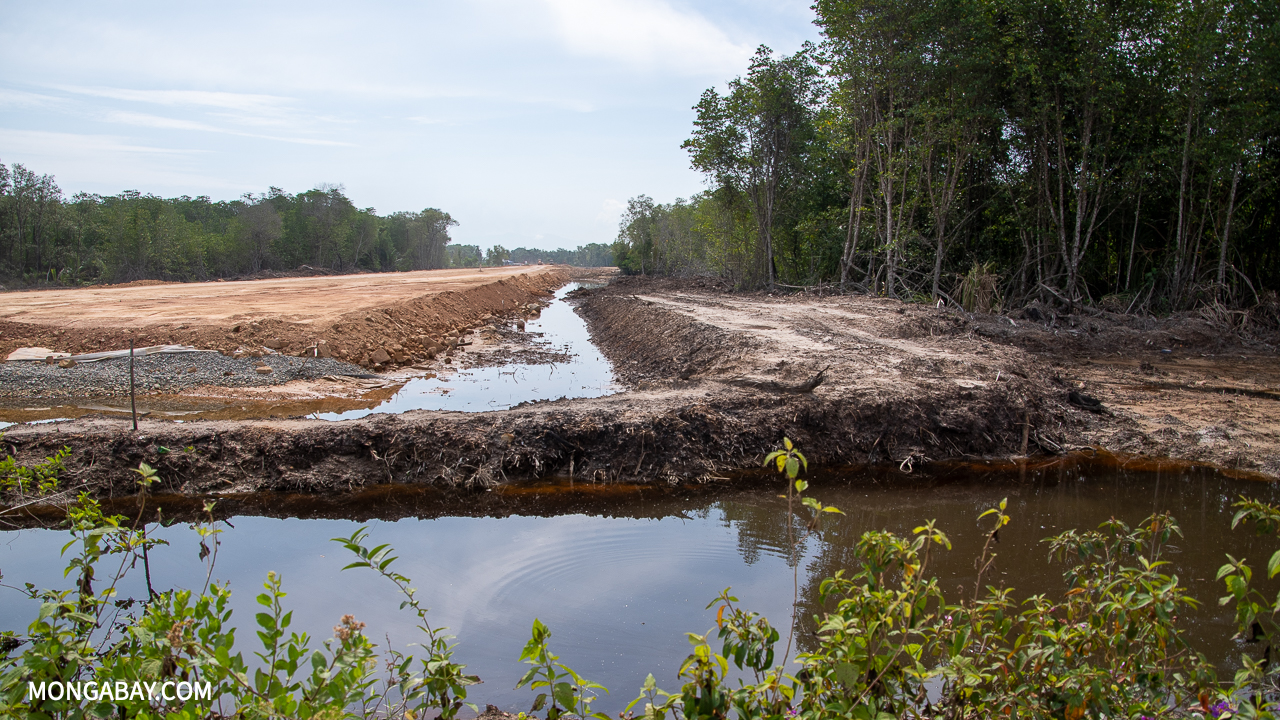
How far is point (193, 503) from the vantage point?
574cm

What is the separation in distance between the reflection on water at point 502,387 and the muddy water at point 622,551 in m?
2.97

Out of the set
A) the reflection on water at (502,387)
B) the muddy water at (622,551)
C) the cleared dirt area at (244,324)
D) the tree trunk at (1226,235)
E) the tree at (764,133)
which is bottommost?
the muddy water at (622,551)

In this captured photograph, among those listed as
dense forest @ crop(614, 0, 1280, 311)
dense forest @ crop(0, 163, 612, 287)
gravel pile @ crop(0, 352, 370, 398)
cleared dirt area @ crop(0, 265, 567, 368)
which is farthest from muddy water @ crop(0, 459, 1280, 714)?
dense forest @ crop(0, 163, 612, 287)

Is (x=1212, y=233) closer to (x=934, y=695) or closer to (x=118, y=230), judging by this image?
(x=934, y=695)

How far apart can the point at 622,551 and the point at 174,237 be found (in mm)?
56142

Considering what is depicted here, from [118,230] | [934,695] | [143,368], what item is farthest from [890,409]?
[118,230]

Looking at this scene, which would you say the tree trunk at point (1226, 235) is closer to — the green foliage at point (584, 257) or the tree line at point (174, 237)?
the tree line at point (174, 237)

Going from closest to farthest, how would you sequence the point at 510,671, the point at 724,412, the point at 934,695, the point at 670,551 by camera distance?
the point at 934,695 < the point at 510,671 < the point at 670,551 < the point at 724,412

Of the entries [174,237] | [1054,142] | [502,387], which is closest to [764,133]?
[1054,142]

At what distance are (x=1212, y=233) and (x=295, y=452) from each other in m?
19.0

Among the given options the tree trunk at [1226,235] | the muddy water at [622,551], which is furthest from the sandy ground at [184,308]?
the tree trunk at [1226,235]

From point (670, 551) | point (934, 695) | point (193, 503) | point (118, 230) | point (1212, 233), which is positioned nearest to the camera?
point (934, 695)

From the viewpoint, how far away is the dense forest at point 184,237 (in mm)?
40000

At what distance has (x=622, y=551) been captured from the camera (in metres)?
4.95
